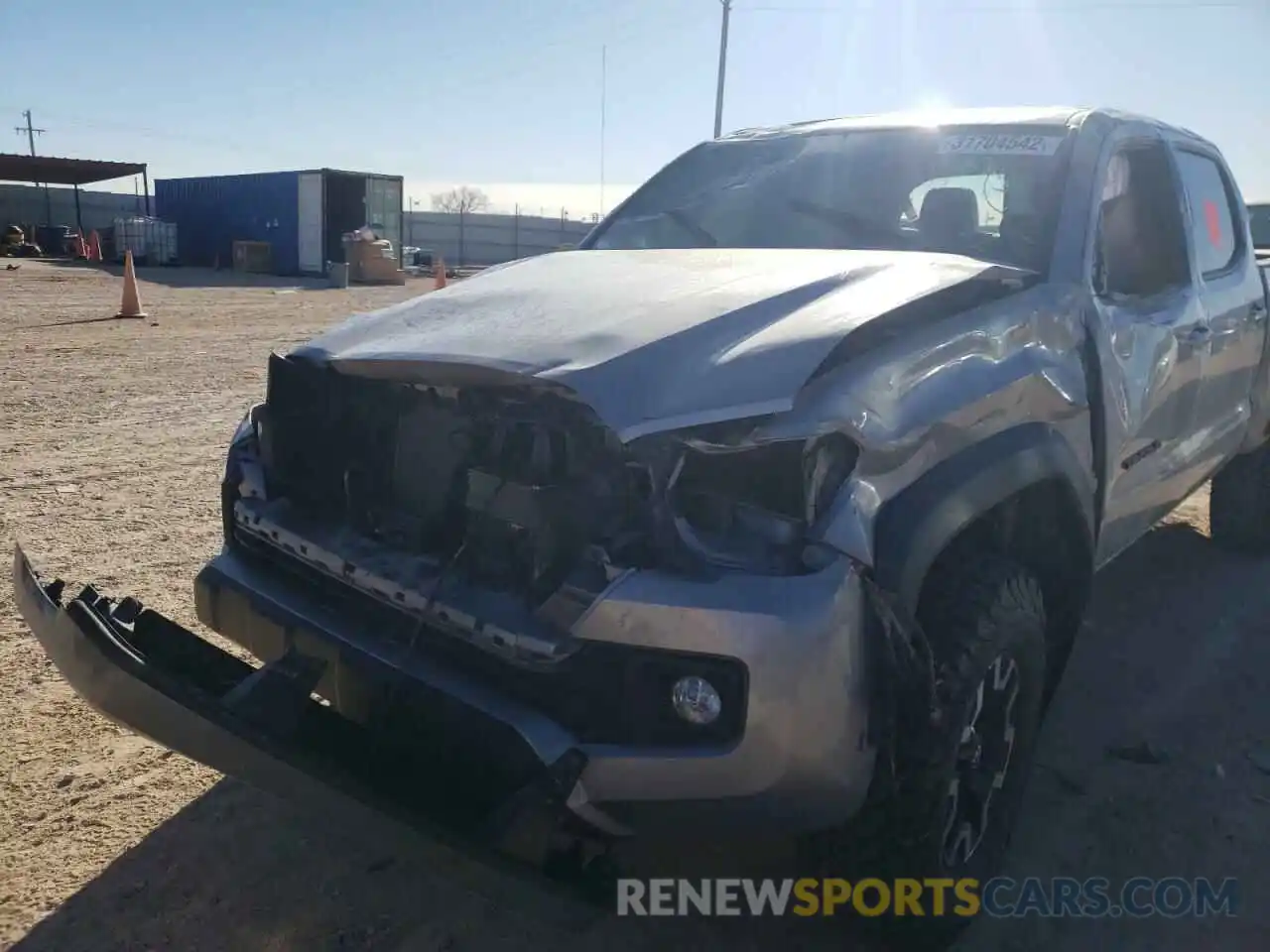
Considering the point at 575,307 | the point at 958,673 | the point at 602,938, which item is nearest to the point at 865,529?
the point at 958,673

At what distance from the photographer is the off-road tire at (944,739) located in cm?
217

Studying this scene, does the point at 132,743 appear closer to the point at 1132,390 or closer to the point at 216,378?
the point at 1132,390

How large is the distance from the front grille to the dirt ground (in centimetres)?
34

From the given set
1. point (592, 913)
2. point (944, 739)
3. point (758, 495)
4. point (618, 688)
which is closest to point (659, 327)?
point (758, 495)

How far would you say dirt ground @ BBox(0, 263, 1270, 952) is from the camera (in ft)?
8.04

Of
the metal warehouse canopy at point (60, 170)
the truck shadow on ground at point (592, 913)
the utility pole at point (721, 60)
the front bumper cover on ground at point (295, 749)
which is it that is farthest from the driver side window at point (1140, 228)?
the metal warehouse canopy at point (60, 170)

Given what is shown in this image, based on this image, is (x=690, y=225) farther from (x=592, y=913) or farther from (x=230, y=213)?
(x=230, y=213)

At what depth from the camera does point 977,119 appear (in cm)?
365

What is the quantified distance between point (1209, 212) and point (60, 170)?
41.2 metres

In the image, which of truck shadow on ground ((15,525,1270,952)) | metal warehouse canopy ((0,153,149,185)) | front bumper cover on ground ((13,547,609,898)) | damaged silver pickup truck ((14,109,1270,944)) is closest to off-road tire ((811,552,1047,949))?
damaged silver pickup truck ((14,109,1270,944))

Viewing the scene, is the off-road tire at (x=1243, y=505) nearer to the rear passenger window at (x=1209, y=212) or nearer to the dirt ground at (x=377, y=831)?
the dirt ground at (x=377, y=831)

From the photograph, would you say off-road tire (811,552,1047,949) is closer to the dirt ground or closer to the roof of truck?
the dirt ground

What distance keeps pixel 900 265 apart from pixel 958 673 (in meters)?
1.15

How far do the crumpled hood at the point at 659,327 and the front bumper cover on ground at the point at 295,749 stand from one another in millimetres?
747
